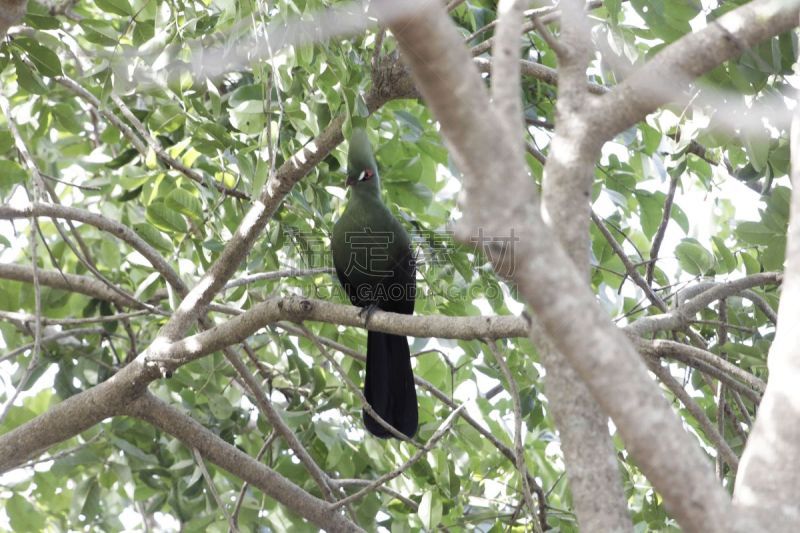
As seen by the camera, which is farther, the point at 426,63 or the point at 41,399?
the point at 41,399

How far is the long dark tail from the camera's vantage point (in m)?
3.51

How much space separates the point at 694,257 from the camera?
9.51 feet

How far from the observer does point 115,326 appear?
12.6 ft

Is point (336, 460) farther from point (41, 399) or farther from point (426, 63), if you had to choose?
point (426, 63)

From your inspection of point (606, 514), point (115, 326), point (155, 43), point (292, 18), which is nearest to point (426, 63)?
point (606, 514)

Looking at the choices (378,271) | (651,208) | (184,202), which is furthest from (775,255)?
(184,202)

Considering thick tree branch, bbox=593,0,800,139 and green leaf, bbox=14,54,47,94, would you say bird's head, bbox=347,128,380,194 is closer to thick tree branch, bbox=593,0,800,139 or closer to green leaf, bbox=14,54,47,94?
green leaf, bbox=14,54,47,94

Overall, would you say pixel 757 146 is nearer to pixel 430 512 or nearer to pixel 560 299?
pixel 560 299

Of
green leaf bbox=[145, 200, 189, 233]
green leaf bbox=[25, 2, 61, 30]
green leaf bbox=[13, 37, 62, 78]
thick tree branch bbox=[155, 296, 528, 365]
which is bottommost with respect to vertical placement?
thick tree branch bbox=[155, 296, 528, 365]

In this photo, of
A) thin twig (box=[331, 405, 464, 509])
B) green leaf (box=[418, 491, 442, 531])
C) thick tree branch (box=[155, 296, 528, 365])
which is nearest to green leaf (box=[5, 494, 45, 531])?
thick tree branch (box=[155, 296, 528, 365])

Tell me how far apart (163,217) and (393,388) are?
42.9 inches

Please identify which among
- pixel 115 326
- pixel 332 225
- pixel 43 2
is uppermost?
pixel 43 2

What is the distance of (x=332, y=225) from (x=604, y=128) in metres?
2.24

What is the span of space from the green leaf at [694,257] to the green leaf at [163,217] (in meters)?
1.60
